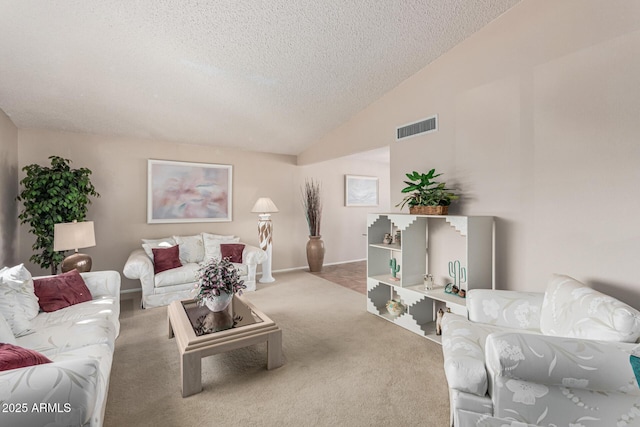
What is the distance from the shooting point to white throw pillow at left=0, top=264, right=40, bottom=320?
2.10 metres

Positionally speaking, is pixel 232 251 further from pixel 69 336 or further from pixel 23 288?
pixel 69 336

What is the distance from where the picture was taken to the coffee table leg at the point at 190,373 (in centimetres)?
195

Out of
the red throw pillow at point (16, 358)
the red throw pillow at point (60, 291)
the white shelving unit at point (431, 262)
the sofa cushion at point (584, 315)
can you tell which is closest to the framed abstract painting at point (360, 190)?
the white shelving unit at point (431, 262)

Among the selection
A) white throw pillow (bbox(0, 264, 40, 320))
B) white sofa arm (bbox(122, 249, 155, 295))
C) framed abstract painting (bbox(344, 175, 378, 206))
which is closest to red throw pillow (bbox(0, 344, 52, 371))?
white throw pillow (bbox(0, 264, 40, 320))

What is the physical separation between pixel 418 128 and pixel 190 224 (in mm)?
3828

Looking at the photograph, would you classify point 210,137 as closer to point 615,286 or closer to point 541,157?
point 541,157

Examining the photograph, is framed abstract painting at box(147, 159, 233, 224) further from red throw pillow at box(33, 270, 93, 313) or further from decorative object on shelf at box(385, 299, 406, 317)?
decorative object on shelf at box(385, 299, 406, 317)

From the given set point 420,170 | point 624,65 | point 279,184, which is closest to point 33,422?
point 420,170

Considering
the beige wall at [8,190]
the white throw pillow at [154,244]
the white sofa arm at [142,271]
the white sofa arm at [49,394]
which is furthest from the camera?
the white throw pillow at [154,244]

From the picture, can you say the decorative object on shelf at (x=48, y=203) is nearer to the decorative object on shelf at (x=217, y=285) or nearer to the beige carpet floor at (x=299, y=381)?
the beige carpet floor at (x=299, y=381)

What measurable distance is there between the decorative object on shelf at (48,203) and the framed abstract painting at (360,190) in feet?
15.2

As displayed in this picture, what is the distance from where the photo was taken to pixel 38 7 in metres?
2.09

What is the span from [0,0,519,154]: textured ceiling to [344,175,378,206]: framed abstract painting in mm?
2477

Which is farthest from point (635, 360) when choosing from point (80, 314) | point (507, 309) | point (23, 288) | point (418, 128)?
point (23, 288)
